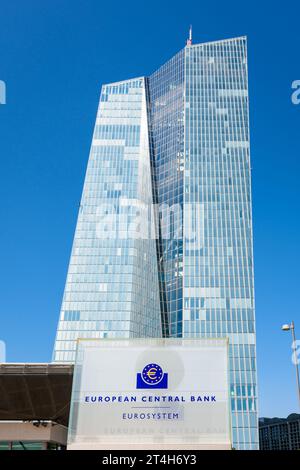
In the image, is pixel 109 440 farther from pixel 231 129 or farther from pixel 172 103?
pixel 172 103

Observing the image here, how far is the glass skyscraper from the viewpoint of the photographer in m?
135

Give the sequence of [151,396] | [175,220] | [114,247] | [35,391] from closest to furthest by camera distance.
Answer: [151,396] → [35,391] → [114,247] → [175,220]

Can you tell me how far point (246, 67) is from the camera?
16938cm

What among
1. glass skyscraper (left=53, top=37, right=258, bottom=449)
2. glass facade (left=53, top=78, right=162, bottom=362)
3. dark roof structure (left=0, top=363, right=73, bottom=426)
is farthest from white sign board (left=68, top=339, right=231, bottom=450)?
glass skyscraper (left=53, top=37, right=258, bottom=449)

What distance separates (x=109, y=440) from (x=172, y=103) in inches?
6279

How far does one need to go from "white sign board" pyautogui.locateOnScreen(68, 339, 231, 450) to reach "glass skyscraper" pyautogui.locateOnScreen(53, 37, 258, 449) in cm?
10845

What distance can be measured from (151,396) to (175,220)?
13352cm

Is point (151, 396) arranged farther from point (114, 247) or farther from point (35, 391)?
point (114, 247)

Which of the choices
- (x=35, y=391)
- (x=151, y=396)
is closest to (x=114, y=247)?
(x=35, y=391)

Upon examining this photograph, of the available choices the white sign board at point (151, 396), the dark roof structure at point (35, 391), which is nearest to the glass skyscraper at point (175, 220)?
the dark roof structure at point (35, 391)

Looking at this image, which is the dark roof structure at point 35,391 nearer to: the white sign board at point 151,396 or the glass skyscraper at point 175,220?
the white sign board at point 151,396

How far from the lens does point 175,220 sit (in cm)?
15300

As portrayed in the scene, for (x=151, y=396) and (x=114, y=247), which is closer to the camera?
(x=151, y=396)
